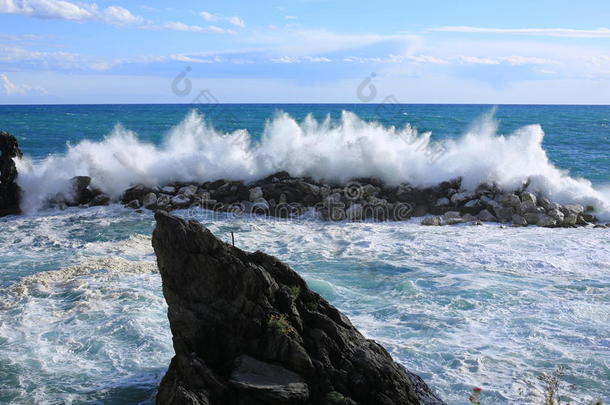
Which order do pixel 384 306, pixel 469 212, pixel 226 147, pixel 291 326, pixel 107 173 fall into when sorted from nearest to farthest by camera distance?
pixel 291 326 → pixel 384 306 → pixel 469 212 → pixel 107 173 → pixel 226 147

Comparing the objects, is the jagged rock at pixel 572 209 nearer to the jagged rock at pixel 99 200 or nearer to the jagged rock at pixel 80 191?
the jagged rock at pixel 99 200

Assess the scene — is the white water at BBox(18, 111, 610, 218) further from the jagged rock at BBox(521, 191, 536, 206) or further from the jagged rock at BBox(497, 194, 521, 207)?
the jagged rock at BBox(497, 194, 521, 207)

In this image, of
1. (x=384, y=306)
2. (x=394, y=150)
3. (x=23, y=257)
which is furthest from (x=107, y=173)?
(x=384, y=306)

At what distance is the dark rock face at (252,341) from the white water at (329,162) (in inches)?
581

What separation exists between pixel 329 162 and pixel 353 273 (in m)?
10.4

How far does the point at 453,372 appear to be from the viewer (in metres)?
8.41

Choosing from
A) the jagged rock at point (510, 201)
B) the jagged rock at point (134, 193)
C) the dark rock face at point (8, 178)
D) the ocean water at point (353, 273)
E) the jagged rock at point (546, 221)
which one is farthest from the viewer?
the jagged rock at point (134, 193)

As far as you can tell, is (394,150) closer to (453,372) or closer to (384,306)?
(384,306)

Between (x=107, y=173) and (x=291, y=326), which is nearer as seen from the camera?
(x=291, y=326)

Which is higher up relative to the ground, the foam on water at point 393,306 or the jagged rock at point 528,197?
the jagged rock at point 528,197

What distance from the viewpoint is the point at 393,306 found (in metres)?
11.1

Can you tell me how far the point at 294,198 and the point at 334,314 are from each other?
1267cm

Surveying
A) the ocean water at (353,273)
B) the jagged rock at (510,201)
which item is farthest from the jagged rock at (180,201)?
the jagged rock at (510,201)

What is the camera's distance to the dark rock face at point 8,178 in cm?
2031
